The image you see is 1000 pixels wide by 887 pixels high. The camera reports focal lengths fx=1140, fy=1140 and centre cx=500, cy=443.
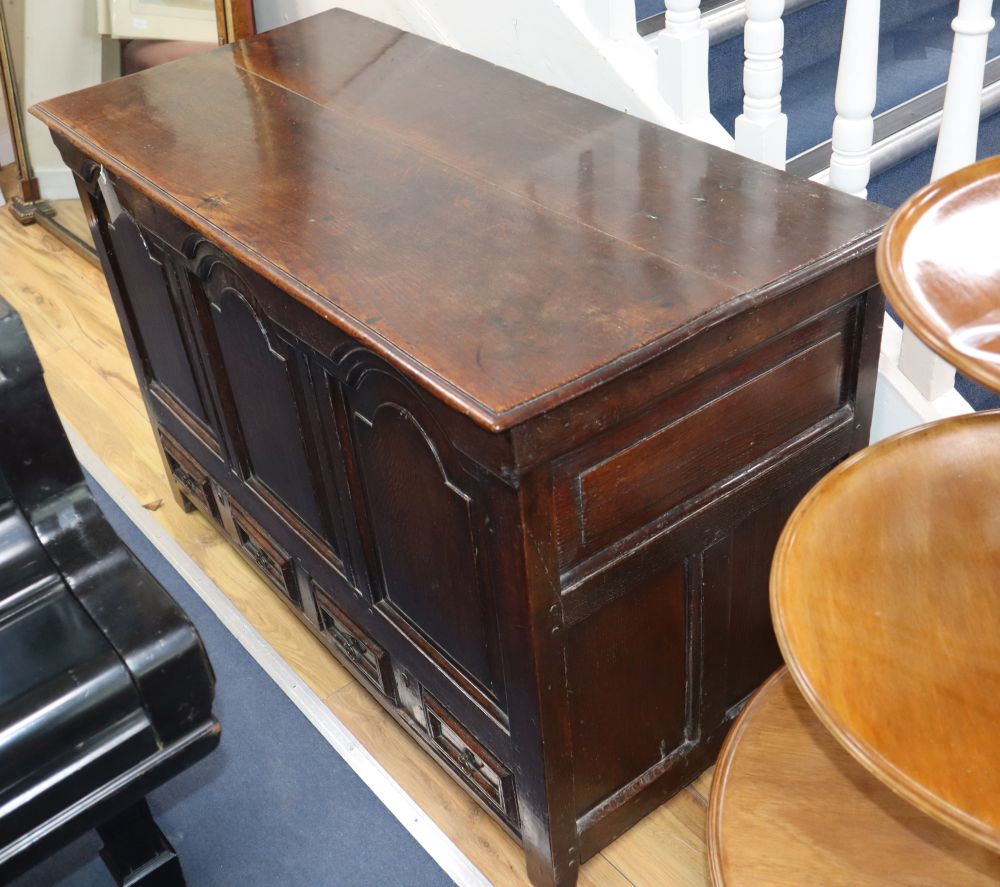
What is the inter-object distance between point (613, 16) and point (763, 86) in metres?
0.24

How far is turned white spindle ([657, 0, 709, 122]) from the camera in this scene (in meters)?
1.52

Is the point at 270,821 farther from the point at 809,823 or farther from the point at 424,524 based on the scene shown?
the point at 809,823

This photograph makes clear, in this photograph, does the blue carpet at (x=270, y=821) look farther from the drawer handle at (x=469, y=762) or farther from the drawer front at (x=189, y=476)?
the drawer front at (x=189, y=476)

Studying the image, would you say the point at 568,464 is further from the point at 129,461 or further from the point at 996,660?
the point at 129,461

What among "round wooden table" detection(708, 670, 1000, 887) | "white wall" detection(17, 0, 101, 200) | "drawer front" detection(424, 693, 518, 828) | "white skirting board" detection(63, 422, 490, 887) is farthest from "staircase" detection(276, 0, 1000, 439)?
"white wall" detection(17, 0, 101, 200)

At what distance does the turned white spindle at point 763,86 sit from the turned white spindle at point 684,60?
0.07 metres

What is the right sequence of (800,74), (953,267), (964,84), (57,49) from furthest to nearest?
(57,49) < (800,74) < (964,84) < (953,267)

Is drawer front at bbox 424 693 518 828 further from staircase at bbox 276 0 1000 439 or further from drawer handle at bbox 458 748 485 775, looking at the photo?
staircase at bbox 276 0 1000 439

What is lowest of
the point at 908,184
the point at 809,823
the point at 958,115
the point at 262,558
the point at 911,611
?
the point at 262,558

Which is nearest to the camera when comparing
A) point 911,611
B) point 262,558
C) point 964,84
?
point 911,611

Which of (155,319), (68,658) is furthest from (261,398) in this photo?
(68,658)

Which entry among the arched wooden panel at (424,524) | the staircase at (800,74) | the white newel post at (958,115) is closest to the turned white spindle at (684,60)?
the staircase at (800,74)

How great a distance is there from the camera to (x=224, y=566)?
223cm

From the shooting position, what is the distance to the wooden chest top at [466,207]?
1160mm
